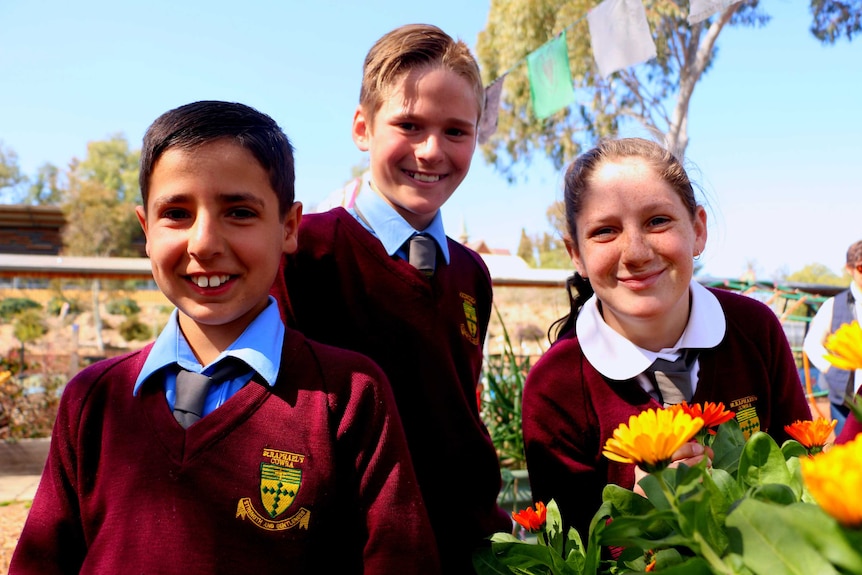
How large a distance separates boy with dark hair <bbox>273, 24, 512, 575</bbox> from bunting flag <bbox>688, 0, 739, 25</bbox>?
→ 9.33 feet

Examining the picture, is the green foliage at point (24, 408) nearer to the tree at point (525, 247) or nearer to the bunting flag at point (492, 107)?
the bunting flag at point (492, 107)

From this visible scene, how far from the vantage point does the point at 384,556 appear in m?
1.14

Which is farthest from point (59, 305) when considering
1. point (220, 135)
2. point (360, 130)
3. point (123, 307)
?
point (220, 135)

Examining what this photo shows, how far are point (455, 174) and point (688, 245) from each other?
65 centimetres

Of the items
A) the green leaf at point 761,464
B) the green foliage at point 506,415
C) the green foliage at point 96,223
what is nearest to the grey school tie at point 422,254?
the green leaf at point 761,464

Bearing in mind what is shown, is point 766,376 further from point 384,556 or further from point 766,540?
point 766,540

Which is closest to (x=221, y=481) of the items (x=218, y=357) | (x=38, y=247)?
(x=218, y=357)

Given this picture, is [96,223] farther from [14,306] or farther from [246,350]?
[246,350]

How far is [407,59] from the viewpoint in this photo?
183cm

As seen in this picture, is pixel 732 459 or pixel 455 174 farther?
pixel 455 174

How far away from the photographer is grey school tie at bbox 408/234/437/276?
1747 mm

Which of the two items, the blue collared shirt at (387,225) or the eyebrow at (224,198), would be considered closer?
the eyebrow at (224,198)

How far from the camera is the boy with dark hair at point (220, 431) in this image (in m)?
1.12

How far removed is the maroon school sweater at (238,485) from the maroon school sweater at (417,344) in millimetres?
398
